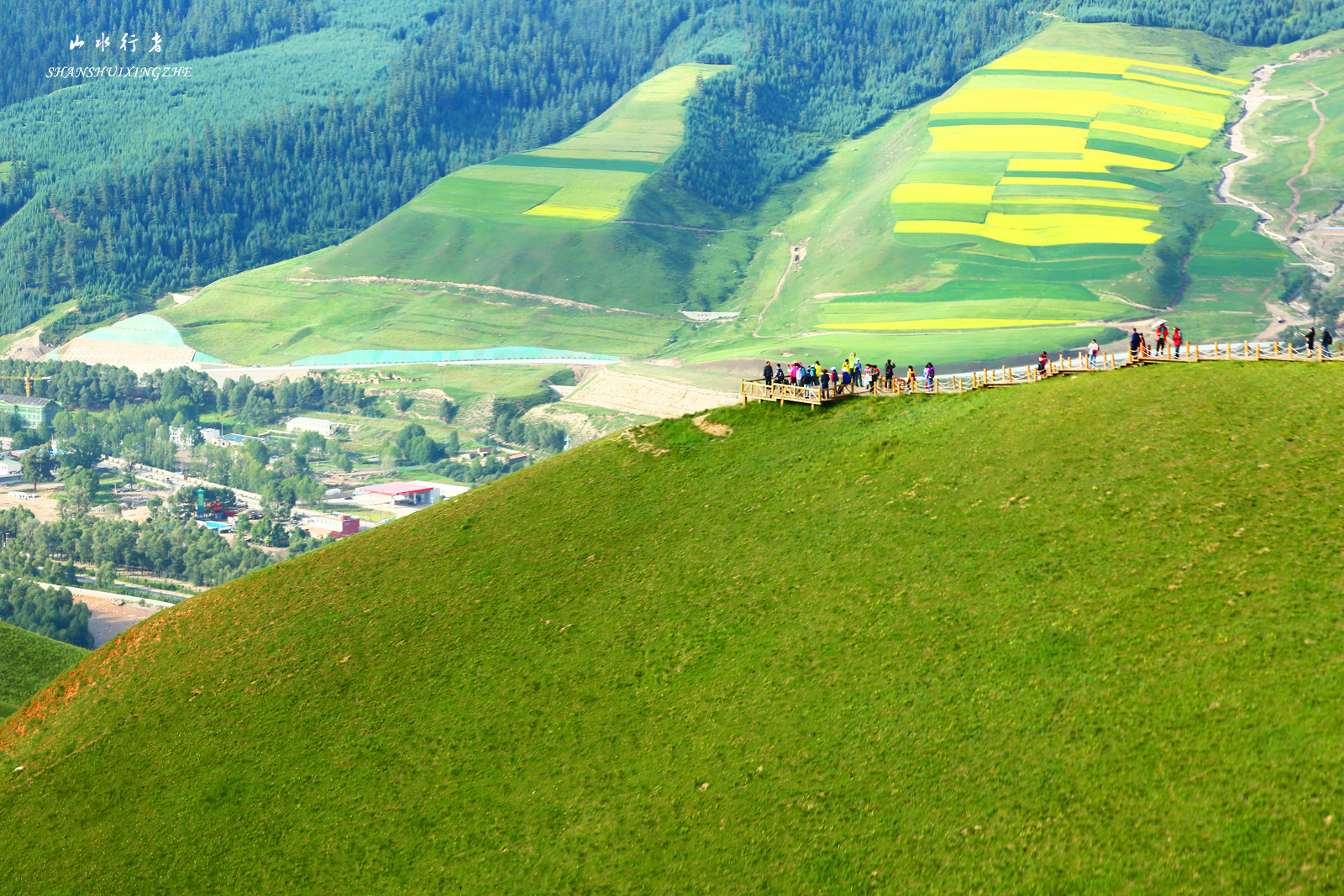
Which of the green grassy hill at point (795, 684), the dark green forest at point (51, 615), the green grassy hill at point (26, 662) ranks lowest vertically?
the dark green forest at point (51, 615)

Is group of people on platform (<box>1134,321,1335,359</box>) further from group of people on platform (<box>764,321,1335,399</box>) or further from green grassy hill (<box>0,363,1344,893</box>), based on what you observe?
green grassy hill (<box>0,363,1344,893</box>)

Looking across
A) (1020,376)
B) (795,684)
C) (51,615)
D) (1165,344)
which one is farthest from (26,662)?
(51,615)

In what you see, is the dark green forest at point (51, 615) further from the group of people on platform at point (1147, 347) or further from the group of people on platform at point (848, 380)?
the group of people on platform at point (1147, 347)

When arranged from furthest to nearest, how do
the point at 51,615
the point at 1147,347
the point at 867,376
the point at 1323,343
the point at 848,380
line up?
the point at 51,615 < the point at 867,376 < the point at 848,380 < the point at 1147,347 < the point at 1323,343

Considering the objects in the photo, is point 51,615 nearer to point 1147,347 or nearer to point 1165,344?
point 1147,347

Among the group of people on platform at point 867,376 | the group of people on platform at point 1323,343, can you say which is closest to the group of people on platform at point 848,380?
the group of people on platform at point 867,376

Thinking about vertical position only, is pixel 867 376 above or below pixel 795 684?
above
